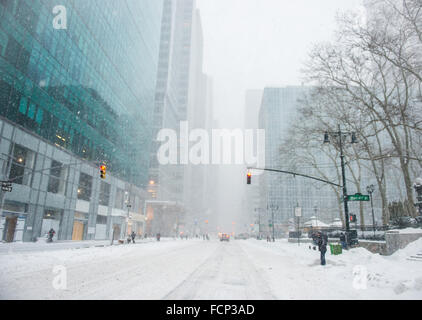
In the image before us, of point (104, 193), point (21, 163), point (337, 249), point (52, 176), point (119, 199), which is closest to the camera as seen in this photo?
point (337, 249)

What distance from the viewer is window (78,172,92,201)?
3878 cm

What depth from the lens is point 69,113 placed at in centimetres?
3612

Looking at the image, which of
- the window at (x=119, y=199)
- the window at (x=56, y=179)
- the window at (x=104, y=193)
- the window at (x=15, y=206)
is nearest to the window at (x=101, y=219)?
the window at (x=104, y=193)

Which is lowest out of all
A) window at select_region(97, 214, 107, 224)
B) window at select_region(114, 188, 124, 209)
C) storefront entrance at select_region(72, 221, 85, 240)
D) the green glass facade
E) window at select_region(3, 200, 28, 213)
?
storefront entrance at select_region(72, 221, 85, 240)

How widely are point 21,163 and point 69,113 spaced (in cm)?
1119

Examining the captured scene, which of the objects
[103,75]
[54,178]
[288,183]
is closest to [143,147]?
[103,75]

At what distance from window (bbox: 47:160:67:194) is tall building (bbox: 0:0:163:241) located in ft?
0.43

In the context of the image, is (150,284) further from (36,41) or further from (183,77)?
(183,77)

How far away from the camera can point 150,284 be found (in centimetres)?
788

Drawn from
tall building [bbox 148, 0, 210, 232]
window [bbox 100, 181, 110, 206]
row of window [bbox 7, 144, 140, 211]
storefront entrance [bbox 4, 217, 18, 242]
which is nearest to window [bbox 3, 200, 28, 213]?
storefront entrance [bbox 4, 217, 18, 242]

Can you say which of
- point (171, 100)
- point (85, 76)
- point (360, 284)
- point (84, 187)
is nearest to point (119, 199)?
point (84, 187)

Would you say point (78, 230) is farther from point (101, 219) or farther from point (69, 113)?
point (69, 113)

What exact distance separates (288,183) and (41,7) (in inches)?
4569

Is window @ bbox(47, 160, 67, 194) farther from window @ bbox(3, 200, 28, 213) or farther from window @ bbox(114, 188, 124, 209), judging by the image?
window @ bbox(114, 188, 124, 209)
